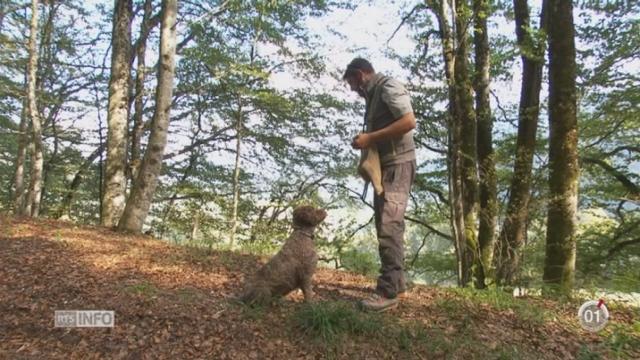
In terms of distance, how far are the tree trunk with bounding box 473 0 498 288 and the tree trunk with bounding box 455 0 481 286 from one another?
0.40 m

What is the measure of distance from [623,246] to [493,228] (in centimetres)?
624

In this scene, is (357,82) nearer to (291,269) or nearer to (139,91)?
(291,269)

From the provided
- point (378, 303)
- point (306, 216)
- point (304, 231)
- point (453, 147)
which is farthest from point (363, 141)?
point (453, 147)

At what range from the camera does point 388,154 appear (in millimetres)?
3904

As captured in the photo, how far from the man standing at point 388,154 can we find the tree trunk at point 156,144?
4.55m

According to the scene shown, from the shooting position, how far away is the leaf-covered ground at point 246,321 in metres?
3.14

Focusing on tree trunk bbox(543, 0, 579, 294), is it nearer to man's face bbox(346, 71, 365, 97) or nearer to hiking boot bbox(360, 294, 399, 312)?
hiking boot bbox(360, 294, 399, 312)

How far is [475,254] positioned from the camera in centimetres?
661

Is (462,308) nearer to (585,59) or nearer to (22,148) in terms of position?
(585,59)

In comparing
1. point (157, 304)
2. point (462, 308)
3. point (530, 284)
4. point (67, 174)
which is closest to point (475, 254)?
point (530, 284)

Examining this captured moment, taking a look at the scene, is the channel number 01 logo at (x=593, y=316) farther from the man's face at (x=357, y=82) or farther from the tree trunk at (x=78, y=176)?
the tree trunk at (x=78, y=176)

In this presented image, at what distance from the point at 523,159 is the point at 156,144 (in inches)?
253

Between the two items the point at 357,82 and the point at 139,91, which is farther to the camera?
the point at 139,91

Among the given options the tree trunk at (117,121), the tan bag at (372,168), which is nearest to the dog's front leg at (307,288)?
the tan bag at (372,168)
